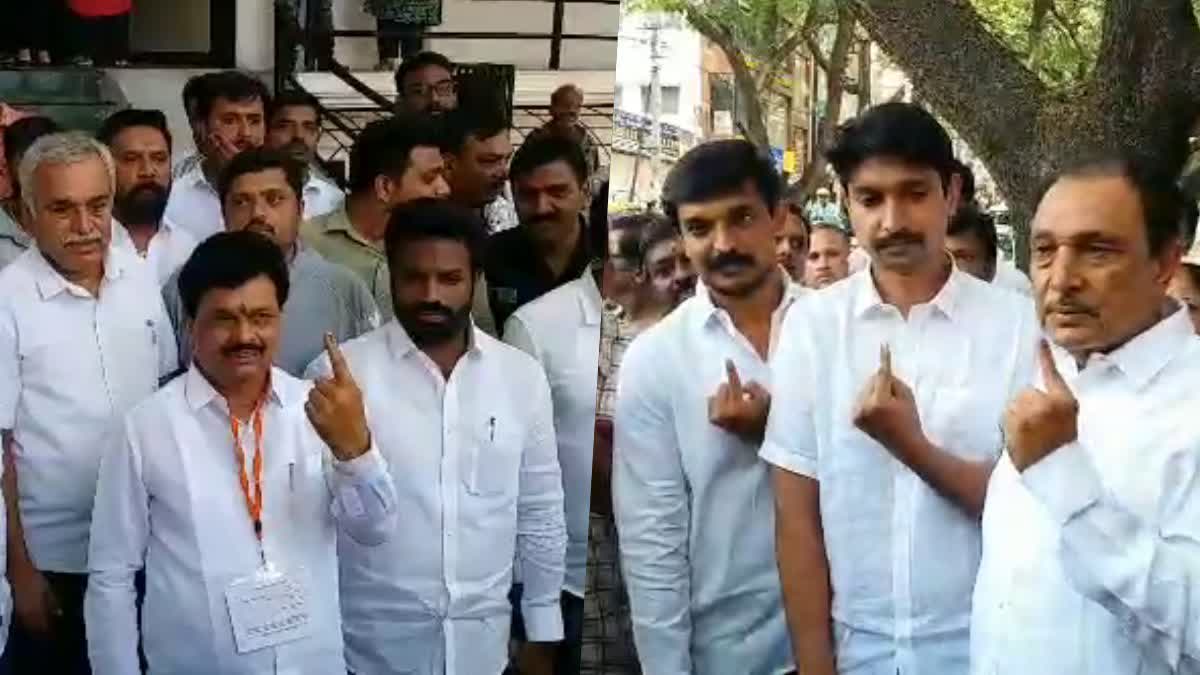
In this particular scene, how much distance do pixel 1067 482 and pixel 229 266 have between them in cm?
94

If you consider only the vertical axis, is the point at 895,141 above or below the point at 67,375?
above

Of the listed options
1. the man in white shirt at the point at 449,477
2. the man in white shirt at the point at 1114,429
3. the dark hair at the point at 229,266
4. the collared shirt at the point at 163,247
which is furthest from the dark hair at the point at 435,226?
the man in white shirt at the point at 1114,429

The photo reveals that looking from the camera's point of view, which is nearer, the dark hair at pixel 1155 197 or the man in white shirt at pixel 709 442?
the dark hair at pixel 1155 197

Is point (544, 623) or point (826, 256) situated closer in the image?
point (826, 256)

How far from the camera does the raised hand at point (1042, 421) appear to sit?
140 cm

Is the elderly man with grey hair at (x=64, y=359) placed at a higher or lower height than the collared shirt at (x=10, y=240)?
lower

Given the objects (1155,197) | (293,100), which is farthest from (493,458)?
(1155,197)

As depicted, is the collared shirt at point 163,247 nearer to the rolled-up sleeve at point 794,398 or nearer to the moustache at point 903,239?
the rolled-up sleeve at point 794,398

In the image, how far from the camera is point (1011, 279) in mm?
1507

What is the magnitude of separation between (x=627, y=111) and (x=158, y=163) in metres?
0.58

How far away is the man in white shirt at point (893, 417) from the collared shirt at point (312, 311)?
51 cm

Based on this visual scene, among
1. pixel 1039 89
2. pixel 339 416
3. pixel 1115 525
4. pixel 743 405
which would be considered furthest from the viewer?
pixel 339 416

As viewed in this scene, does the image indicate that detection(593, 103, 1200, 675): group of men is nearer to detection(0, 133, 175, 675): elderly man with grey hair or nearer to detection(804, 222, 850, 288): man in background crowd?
detection(804, 222, 850, 288): man in background crowd

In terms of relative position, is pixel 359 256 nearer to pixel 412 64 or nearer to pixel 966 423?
pixel 412 64
